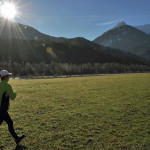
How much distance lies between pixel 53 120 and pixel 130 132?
14.7 ft

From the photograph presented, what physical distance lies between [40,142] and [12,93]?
2466 mm

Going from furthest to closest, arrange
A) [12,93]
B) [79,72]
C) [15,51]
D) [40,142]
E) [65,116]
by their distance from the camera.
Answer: [15,51] < [79,72] < [65,116] < [40,142] < [12,93]

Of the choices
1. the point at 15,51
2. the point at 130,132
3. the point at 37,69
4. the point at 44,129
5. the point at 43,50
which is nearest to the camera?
the point at 130,132

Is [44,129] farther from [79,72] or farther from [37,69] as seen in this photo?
[79,72]

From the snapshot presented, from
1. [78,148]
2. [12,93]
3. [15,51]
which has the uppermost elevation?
[15,51]

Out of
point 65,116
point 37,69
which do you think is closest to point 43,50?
point 37,69

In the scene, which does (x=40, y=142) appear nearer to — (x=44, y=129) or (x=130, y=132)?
(x=44, y=129)

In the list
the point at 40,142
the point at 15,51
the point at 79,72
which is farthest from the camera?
the point at 15,51

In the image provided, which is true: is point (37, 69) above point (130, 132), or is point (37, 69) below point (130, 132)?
above

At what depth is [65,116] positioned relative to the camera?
9469mm

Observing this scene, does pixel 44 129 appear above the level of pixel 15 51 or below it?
below

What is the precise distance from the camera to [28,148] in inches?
224

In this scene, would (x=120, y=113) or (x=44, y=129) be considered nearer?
(x=44, y=129)

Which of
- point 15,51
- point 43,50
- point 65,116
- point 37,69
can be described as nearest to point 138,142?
point 65,116
